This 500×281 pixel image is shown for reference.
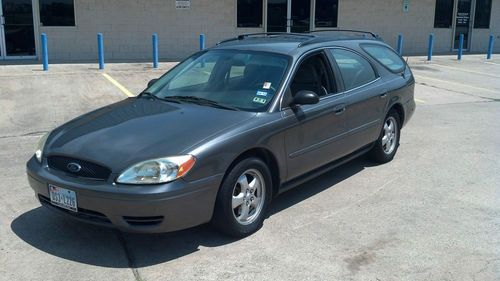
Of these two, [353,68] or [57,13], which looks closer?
[353,68]

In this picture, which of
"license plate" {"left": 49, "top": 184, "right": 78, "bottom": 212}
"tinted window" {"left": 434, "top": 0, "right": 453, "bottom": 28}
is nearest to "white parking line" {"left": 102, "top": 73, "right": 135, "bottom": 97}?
"license plate" {"left": 49, "top": 184, "right": 78, "bottom": 212}

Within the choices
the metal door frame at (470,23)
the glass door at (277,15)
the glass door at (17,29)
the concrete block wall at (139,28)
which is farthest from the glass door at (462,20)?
the glass door at (17,29)

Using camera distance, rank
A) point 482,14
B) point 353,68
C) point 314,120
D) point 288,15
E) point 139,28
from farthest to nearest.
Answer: point 482,14 → point 288,15 → point 139,28 → point 353,68 → point 314,120

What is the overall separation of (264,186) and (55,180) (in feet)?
5.55

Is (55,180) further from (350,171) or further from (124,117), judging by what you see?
(350,171)

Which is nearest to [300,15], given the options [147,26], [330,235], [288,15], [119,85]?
[288,15]

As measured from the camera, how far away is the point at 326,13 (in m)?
19.5

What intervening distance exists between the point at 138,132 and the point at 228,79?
119 cm

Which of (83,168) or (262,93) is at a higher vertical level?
(262,93)

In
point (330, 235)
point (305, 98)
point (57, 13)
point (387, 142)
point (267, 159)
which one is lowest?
point (330, 235)

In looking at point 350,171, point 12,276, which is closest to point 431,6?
point 350,171

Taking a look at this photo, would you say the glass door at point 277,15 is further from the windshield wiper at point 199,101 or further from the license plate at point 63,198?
the license plate at point 63,198

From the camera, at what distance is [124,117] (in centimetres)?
456

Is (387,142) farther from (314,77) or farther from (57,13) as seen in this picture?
(57,13)
